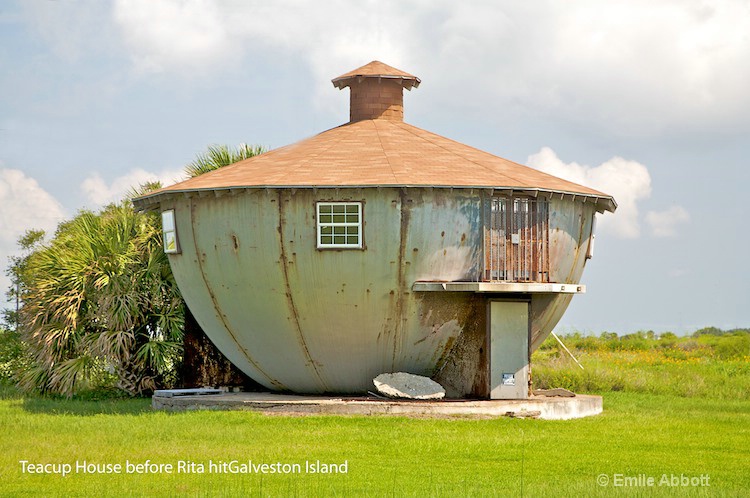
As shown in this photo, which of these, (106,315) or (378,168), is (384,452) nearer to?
(378,168)

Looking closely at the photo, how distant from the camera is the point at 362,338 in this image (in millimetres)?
20281

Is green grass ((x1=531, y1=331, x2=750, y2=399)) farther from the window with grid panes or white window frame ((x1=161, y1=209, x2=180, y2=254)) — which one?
white window frame ((x1=161, y1=209, x2=180, y2=254))

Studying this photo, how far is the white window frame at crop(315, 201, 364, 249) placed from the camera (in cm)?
1966

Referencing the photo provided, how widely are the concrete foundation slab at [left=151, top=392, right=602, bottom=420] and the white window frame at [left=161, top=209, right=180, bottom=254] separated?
9.73 ft

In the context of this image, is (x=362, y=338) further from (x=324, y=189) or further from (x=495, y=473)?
(x=495, y=473)

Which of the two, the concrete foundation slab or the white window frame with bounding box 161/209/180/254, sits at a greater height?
the white window frame with bounding box 161/209/180/254

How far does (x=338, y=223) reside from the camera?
1969 cm

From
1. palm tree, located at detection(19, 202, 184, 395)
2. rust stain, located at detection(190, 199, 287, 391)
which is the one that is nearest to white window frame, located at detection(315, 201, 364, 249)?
rust stain, located at detection(190, 199, 287, 391)

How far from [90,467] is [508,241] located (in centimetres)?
934

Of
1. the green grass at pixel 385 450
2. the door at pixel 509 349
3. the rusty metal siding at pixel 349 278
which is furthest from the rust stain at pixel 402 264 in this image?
the green grass at pixel 385 450

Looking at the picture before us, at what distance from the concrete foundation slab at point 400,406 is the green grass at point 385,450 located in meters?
0.49

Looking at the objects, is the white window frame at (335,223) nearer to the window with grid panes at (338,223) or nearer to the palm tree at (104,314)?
the window with grid panes at (338,223)

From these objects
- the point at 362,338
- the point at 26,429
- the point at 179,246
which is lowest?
the point at 26,429

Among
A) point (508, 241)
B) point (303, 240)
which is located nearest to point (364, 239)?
point (303, 240)
